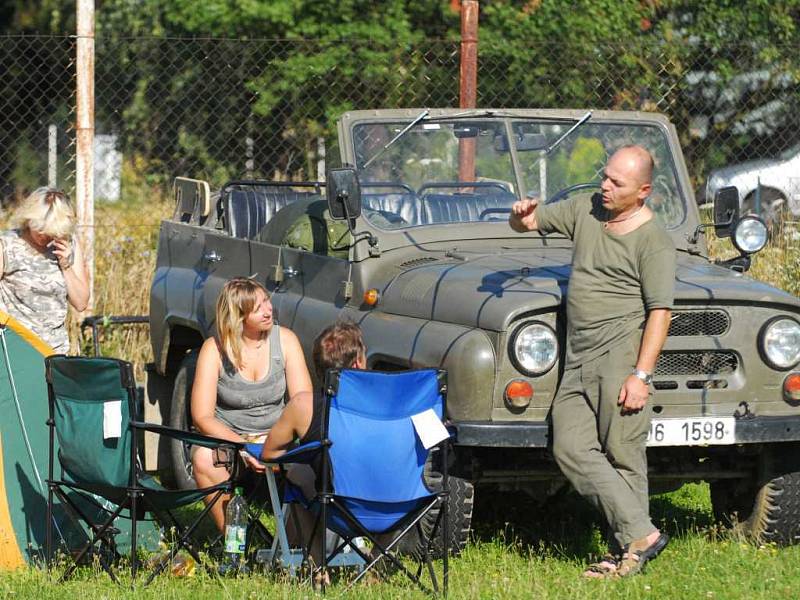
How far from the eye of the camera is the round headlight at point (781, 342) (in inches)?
239

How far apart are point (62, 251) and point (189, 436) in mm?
1947

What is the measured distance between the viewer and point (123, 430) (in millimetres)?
5566

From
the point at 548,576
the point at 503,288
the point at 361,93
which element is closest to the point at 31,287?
the point at 503,288

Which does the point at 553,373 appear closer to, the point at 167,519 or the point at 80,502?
the point at 167,519

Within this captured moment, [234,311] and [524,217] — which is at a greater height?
[524,217]

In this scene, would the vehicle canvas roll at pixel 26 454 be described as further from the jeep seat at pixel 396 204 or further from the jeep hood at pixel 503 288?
the jeep seat at pixel 396 204

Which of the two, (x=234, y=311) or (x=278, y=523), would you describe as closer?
(x=278, y=523)

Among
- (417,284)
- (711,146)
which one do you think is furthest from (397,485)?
(711,146)

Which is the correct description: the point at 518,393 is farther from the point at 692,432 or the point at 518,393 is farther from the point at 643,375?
the point at 692,432

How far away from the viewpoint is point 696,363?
603 cm

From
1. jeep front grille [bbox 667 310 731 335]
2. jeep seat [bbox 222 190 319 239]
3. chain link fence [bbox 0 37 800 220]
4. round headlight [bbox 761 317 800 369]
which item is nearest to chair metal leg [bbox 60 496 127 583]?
jeep front grille [bbox 667 310 731 335]

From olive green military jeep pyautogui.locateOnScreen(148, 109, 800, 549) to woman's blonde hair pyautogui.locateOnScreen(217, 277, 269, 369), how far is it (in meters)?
0.60

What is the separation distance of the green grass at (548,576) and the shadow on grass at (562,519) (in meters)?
0.01

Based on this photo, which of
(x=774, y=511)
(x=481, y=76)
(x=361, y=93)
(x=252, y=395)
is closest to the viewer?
(x=252, y=395)
